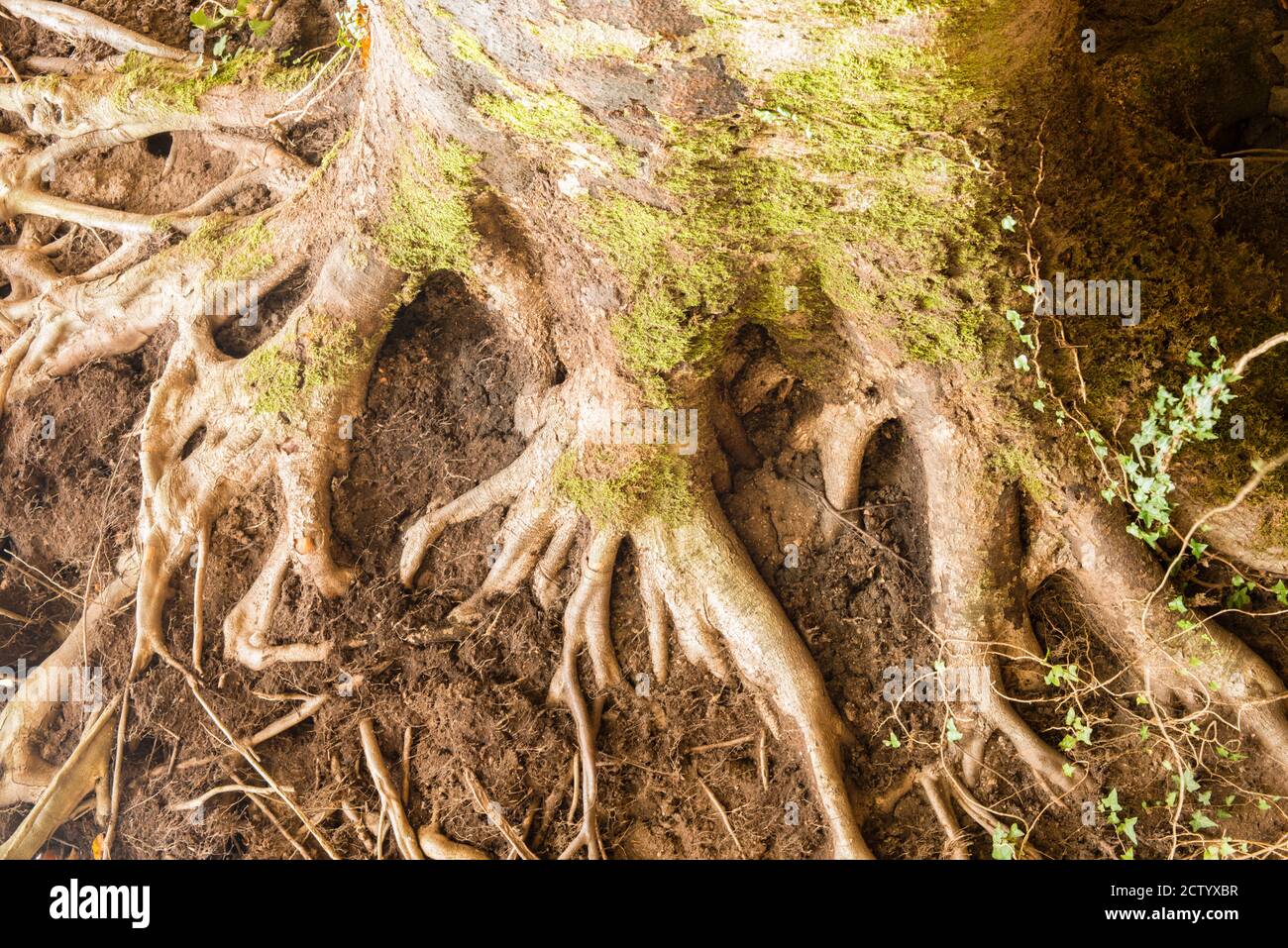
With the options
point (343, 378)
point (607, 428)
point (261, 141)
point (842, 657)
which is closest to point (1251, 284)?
point (842, 657)

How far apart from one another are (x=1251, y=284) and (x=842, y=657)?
190cm

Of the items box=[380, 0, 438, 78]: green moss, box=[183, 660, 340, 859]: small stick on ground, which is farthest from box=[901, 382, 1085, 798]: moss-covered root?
box=[183, 660, 340, 859]: small stick on ground

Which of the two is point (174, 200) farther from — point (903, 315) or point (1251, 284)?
point (1251, 284)

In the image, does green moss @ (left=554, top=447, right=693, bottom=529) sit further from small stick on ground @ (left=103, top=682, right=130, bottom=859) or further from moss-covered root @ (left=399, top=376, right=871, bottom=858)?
small stick on ground @ (left=103, top=682, right=130, bottom=859)

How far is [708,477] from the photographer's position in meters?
3.42

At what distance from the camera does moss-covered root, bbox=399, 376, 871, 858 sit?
10.9 ft

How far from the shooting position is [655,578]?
343cm

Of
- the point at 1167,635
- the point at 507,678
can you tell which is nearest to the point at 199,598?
the point at 507,678

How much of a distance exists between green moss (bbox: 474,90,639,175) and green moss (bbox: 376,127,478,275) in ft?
0.84

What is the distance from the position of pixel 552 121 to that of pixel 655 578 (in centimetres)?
166

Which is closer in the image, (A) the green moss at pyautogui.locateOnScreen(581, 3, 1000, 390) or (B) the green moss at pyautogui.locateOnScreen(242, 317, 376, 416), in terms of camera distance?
(A) the green moss at pyautogui.locateOnScreen(581, 3, 1000, 390)

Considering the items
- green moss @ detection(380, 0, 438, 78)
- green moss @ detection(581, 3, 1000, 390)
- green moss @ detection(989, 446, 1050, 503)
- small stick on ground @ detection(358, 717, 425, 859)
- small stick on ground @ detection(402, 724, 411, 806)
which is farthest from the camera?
small stick on ground @ detection(402, 724, 411, 806)

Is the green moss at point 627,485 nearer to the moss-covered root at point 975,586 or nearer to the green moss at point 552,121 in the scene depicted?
the moss-covered root at point 975,586

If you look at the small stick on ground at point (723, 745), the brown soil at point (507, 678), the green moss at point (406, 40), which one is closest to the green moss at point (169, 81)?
the brown soil at point (507, 678)
